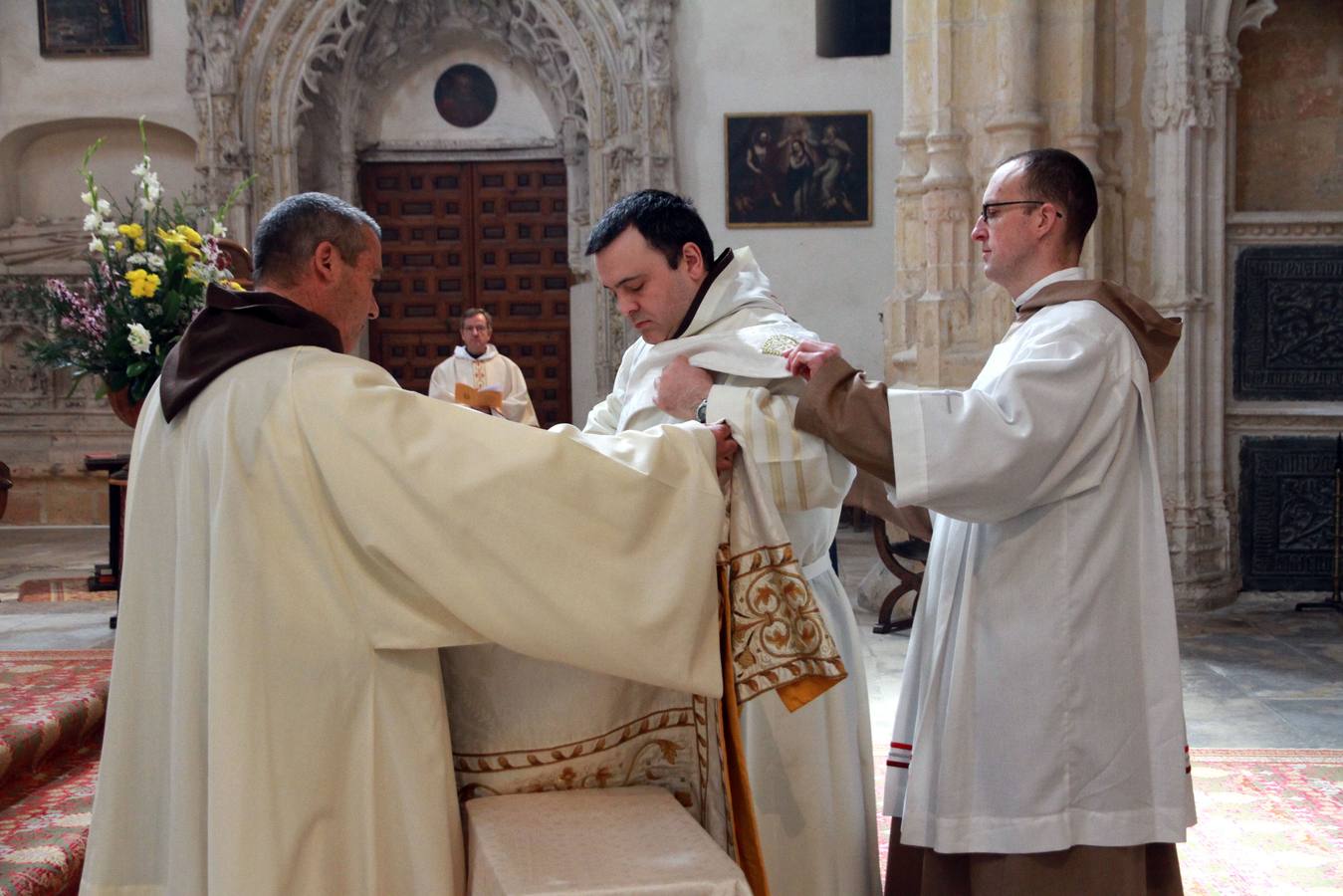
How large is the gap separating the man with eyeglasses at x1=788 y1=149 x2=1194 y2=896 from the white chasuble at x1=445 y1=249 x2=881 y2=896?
0.26ft

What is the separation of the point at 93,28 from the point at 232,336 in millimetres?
11015

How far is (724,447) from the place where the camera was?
2105mm

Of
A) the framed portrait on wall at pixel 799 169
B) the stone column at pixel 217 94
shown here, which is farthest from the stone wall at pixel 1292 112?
the stone column at pixel 217 94

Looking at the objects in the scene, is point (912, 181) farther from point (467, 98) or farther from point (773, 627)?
point (467, 98)

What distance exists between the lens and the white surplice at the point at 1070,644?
232cm

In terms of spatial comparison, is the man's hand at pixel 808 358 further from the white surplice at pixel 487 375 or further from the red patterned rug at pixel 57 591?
the white surplice at pixel 487 375

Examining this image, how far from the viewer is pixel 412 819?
76.3 inches

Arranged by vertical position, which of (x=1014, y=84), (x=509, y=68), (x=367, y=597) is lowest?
(x=367, y=597)

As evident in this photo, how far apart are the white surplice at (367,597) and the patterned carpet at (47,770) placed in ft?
4.18

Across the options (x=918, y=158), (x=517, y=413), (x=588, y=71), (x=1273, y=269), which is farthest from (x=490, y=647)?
(x=588, y=71)

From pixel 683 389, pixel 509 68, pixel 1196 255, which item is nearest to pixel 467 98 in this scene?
pixel 509 68

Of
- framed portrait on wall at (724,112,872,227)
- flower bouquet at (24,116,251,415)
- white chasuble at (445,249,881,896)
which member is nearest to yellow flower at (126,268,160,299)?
flower bouquet at (24,116,251,415)

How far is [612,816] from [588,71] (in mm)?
10070

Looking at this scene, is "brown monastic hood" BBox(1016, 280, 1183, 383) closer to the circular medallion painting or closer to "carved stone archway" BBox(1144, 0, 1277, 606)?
"carved stone archway" BBox(1144, 0, 1277, 606)
